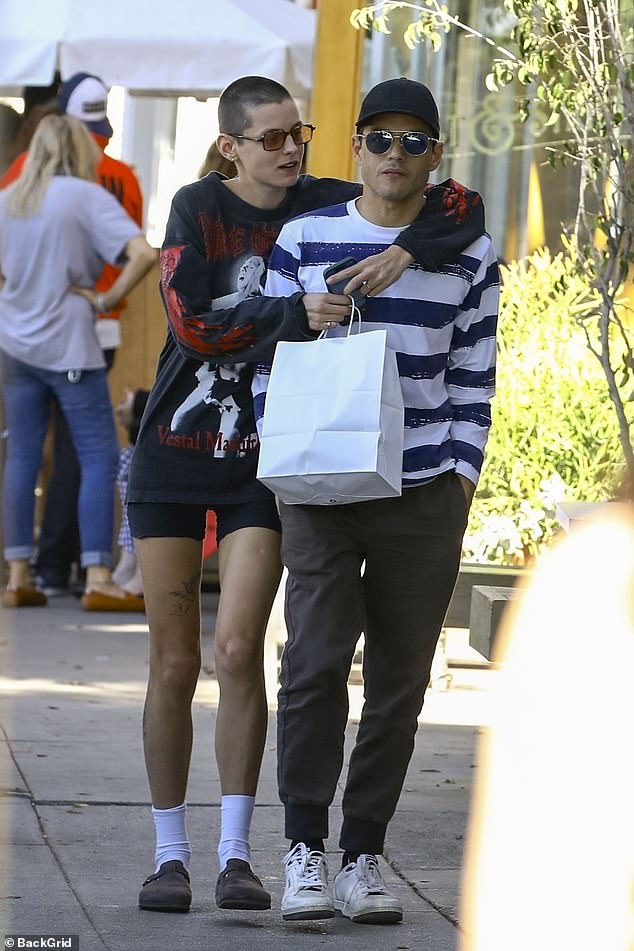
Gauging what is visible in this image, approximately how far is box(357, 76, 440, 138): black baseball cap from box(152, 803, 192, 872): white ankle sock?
1.63 metres

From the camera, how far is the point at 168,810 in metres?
4.06

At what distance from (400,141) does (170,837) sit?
167 cm

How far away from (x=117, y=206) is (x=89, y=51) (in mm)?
1597

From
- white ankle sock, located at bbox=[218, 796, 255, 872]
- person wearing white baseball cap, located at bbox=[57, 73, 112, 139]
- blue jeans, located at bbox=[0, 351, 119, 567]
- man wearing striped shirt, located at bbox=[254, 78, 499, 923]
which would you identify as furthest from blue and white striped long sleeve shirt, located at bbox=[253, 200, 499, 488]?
person wearing white baseball cap, located at bbox=[57, 73, 112, 139]

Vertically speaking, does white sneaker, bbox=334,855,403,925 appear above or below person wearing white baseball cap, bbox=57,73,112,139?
below

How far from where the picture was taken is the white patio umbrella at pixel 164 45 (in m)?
9.34

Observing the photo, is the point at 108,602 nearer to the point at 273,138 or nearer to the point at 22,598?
the point at 22,598

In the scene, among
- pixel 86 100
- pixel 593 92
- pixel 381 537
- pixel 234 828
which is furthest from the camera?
pixel 86 100

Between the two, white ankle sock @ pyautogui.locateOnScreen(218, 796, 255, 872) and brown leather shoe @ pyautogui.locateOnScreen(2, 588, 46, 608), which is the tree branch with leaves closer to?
white ankle sock @ pyautogui.locateOnScreen(218, 796, 255, 872)

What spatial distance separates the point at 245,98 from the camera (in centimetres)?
397

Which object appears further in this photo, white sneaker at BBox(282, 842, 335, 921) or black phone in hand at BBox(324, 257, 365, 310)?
white sneaker at BBox(282, 842, 335, 921)

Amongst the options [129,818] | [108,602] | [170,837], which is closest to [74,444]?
[108,602]

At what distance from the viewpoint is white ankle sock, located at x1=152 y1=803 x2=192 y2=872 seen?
4.05 metres

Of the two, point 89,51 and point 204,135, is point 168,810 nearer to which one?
point 89,51
